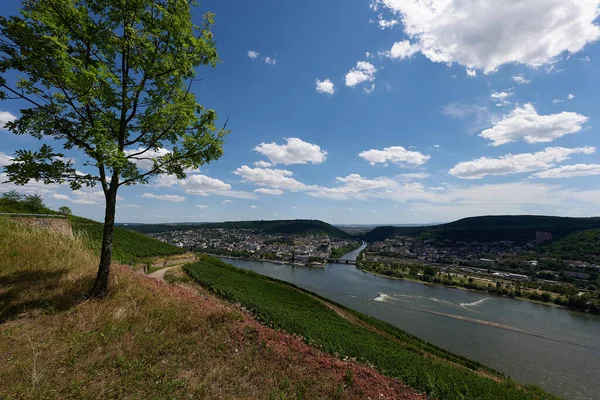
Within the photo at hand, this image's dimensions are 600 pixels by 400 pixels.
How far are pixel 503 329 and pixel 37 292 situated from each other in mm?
55259

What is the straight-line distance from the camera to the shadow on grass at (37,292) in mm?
6043

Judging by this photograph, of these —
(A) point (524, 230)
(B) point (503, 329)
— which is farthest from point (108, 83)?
→ (A) point (524, 230)

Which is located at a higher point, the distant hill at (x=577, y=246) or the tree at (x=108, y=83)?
the tree at (x=108, y=83)

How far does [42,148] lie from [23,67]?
5.53ft

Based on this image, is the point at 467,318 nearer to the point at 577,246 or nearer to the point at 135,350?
the point at 135,350

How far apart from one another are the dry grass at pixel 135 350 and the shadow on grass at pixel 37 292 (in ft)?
0.07

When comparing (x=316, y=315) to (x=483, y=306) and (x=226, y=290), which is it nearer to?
(x=226, y=290)

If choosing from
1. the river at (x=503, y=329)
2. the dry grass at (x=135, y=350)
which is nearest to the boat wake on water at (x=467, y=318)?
the river at (x=503, y=329)

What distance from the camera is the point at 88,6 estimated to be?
6363mm

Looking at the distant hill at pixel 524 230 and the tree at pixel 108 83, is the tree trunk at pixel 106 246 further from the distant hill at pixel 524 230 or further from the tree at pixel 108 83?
the distant hill at pixel 524 230

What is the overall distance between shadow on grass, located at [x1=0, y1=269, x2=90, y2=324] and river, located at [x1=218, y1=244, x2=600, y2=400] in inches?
1452

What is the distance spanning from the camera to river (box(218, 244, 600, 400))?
28.2 metres

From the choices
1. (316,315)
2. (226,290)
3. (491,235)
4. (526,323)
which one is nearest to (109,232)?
(226,290)

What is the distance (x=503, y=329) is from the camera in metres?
40.9
